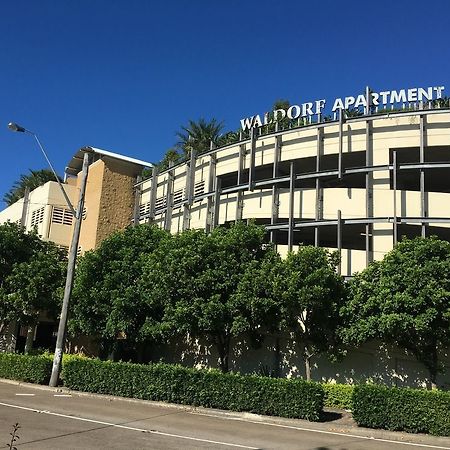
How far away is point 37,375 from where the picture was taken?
70.3 ft

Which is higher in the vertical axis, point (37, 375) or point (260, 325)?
point (260, 325)

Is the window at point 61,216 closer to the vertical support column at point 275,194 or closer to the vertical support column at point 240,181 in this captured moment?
the vertical support column at point 240,181

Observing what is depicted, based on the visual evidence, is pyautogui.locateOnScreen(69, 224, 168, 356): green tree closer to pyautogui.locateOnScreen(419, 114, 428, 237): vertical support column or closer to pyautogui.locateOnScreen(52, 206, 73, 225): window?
pyautogui.locateOnScreen(419, 114, 428, 237): vertical support column

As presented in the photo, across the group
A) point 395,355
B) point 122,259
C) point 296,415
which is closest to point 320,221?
point 395,355

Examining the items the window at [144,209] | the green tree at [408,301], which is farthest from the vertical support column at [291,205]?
the window at [144,209]

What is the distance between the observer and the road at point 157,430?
32.9ft

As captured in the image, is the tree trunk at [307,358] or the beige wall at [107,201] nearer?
the tree trunk at [307,358]

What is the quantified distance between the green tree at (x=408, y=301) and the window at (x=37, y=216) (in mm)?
26481

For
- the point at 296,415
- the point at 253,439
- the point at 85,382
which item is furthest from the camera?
the point at 85,382

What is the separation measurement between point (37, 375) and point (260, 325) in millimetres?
9110

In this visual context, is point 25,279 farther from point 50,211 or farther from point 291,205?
point 291,205

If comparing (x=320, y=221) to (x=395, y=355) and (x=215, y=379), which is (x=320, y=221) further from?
(x=215, y=379)

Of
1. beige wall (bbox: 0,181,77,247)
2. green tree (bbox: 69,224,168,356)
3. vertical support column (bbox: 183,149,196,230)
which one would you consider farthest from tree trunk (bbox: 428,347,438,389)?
beige wall (bbox: 0,181,77,247)

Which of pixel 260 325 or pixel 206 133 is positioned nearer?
pixel 260 325
